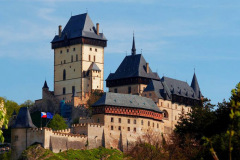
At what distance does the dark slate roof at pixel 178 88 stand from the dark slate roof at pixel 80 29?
1342 cm

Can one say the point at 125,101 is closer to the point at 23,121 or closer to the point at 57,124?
the point at 57,124

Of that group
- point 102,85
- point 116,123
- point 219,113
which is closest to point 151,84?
point 102,85

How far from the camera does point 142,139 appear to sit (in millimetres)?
97875

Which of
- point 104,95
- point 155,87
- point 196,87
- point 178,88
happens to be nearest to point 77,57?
point 155,87

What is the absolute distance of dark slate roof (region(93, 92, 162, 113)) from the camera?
9950 cm

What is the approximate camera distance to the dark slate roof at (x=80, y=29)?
121 m

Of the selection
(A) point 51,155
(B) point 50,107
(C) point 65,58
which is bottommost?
(A) point 51,155

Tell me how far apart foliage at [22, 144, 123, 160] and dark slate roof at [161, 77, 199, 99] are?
2557 cm

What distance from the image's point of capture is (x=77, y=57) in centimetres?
12031

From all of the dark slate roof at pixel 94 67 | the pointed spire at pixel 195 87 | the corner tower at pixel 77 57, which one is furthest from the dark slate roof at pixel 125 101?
the pointed spire at pixel 195 87

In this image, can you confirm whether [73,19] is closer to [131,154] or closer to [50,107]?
[50,107]

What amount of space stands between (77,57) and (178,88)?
1802 centimetres

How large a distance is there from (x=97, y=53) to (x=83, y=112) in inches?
667

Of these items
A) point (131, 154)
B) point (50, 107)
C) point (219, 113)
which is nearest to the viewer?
point (219, 113)
